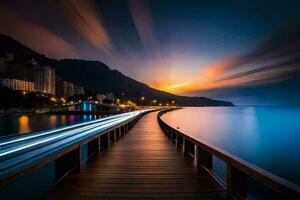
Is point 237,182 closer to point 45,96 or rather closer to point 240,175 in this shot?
point 240,175

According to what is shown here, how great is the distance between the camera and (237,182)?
3.88m

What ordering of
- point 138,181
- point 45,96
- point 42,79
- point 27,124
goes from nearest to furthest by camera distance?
point 138,181, point 27,124, point 45,96, point 42,79

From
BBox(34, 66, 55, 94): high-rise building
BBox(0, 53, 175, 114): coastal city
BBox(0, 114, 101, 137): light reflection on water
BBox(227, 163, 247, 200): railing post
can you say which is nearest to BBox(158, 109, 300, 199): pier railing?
BBox(227, 163, 247, 200): railing post

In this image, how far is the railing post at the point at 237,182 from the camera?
12.5 feet

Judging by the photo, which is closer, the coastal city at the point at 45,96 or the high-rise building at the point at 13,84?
the coastal city at the point at 45,96

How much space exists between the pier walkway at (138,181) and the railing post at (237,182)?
1.23ft

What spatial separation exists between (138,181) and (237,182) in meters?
2.13

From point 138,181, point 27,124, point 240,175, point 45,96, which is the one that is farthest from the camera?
point 45,96

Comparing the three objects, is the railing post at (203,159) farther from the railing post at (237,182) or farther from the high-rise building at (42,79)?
the high-rise building at (42,79)

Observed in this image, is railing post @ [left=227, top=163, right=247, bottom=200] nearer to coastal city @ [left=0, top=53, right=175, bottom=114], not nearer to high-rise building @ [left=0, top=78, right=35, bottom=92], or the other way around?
coastal city @ [left=0, top=53, right=175, bottom=114]

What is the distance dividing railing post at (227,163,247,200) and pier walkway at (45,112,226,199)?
375mm

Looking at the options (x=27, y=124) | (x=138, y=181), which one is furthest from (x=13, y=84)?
(x=138, y=181)

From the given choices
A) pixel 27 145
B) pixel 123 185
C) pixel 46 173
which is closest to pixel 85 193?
pixel 123 185

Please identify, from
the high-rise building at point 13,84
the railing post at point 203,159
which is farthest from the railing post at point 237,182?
the high-rise building at point 13,84
